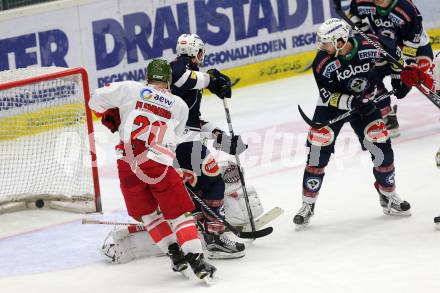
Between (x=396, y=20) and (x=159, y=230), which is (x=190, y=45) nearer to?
(x=159, y=230)

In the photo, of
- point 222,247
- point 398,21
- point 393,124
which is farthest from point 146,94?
point 393,124

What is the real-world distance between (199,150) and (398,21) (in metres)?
2.65

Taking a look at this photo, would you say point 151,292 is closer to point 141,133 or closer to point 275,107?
point 141,133

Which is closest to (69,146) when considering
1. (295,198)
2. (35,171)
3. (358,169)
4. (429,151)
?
(35,171)

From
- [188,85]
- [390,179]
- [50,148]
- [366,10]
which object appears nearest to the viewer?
[188,85]

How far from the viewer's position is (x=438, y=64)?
777 centimetres

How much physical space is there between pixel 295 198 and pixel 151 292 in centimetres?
202

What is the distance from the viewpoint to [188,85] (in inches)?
235

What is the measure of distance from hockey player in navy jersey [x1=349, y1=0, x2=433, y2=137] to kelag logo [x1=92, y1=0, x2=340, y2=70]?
2.18 m

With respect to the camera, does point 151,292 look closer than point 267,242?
Yes

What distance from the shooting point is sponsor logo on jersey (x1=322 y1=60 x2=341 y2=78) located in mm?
6188

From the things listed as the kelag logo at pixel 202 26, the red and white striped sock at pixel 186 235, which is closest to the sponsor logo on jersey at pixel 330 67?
the red and white striped sock at pixel 186 235

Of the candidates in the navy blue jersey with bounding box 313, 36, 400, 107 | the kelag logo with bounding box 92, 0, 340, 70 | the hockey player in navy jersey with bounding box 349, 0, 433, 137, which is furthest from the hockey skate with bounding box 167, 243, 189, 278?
the kelag logo with bounding box 92, 0, 340, 70

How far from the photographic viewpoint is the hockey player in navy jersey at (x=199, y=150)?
598 centimetres
